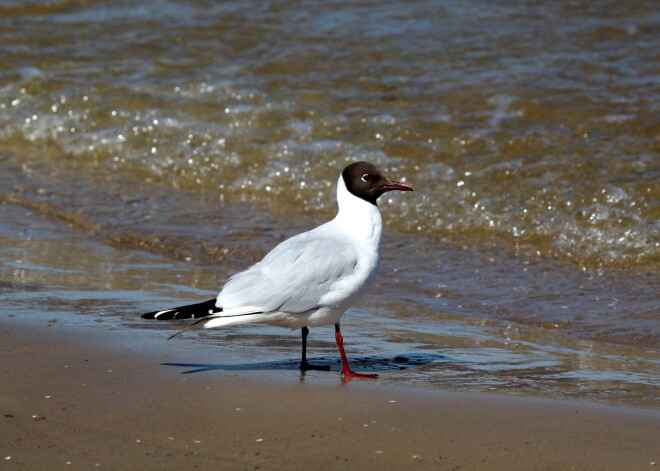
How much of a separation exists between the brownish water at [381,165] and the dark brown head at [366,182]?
0.72 metres

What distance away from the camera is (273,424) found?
11.7ft

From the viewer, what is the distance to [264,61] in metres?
11.4

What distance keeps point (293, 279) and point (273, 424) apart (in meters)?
0.95

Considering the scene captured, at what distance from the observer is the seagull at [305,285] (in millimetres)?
4305

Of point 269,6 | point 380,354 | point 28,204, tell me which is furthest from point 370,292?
point 269,6

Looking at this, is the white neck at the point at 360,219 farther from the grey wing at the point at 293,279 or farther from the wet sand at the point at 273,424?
the wet sand at the point at 273,424

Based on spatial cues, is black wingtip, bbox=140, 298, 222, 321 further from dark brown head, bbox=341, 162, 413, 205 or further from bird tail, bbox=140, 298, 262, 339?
dark brown head, bbox=341, 162, 413, 205

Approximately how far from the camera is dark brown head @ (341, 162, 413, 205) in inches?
189

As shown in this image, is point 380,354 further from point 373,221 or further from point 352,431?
point 352,431

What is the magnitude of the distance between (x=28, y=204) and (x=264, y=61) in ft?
13.6

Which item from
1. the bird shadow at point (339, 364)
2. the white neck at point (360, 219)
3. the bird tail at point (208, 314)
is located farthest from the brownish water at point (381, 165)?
the white neck at point (360, 219)

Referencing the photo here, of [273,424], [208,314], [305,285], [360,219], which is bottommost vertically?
[273,424]

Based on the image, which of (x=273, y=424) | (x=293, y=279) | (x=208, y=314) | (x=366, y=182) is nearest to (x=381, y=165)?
(x=366, y=182)

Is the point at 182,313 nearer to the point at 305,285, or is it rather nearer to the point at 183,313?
the point at 183,313
